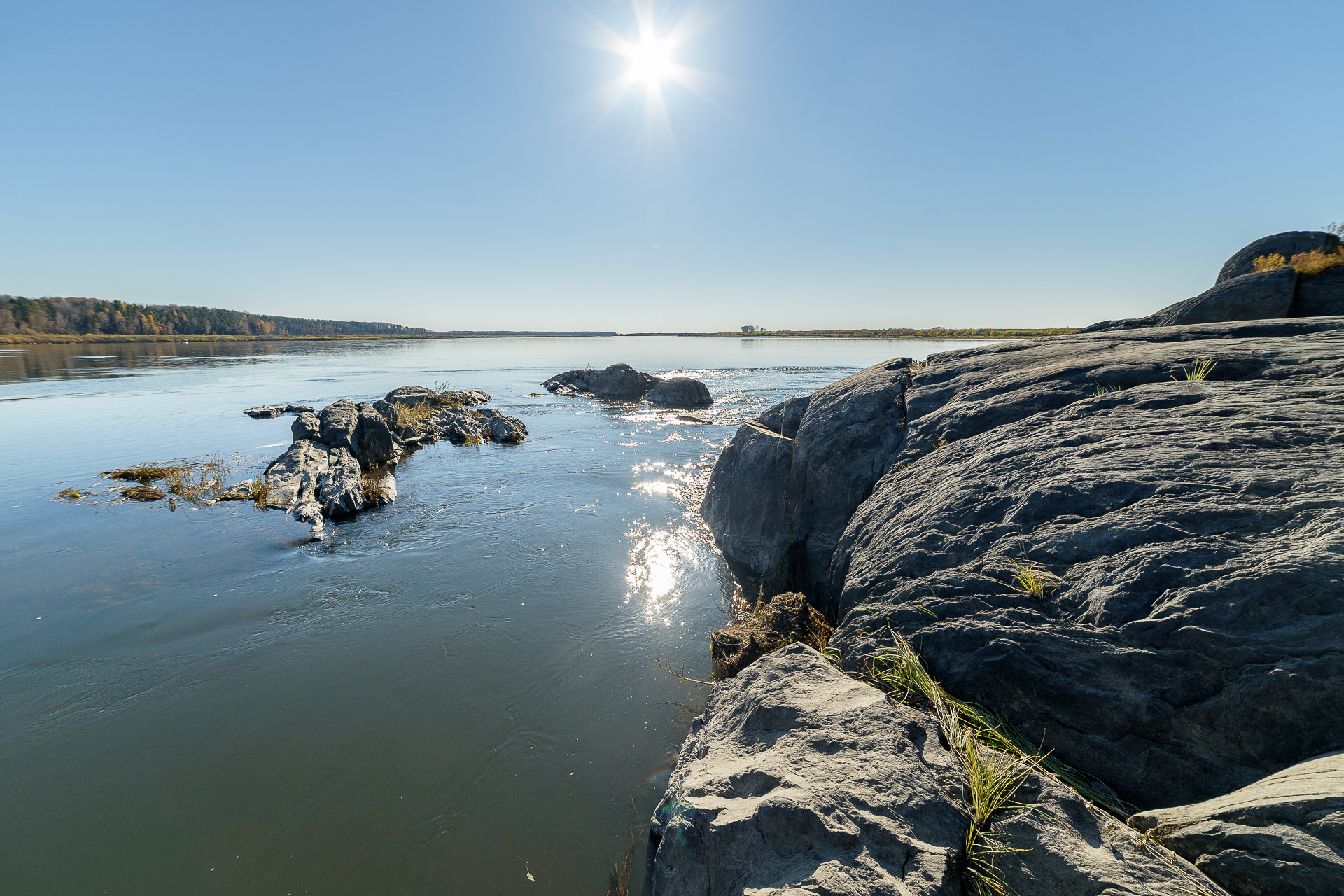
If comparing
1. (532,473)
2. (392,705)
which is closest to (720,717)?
(392,705)

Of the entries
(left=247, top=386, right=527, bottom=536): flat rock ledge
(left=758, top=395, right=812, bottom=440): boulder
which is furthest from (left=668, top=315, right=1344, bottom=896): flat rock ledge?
(left=247, top=386, right=527, bottom=536): flat rock ledge

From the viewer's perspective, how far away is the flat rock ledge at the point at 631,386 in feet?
108

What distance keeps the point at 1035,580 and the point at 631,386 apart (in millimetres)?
36860

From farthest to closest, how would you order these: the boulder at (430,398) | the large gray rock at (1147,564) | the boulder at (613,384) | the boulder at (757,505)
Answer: the boulder at (613,384)
the boulder at (430,398)
the boulder at (757,505)
the large gray rock at (1147,564)

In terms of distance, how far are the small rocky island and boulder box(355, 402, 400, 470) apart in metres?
15.4

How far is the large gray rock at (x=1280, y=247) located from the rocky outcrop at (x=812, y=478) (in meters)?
8.25

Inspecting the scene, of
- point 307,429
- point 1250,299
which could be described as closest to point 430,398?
point 307,429

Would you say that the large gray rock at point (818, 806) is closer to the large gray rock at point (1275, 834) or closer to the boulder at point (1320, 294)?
the large gray rock at point (1275, 834)

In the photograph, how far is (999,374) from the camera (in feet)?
22.5

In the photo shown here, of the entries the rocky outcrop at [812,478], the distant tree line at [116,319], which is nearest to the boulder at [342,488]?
the rocky outcrop at [812,478]

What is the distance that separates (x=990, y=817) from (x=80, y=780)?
7.83 meters

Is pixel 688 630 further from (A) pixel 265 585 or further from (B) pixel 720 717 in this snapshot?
(A) pixel 265 585

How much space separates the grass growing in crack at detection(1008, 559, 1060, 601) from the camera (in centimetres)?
373

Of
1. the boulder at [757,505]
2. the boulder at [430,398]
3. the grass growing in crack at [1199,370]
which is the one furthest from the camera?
the boulder at [430,398]
